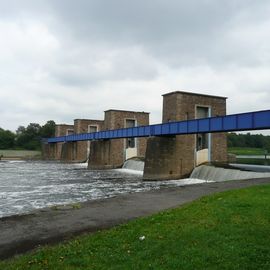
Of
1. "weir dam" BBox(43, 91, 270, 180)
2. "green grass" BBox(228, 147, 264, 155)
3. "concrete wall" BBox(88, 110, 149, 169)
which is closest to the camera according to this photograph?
"weir dam" BBox(43, 91, 270, 180)

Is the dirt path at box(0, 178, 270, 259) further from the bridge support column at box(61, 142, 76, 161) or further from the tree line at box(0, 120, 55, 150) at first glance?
the tree line at box(0, 120, 55, 150)

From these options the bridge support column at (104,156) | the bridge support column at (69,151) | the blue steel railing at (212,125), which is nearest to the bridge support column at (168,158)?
the blue steel railing at (212,125)

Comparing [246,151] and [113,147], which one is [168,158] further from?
[246,151]

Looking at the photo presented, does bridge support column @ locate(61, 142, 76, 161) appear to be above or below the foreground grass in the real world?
above

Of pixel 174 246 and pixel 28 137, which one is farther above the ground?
pixel 28 137

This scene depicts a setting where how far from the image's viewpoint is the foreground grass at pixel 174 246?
571 cm

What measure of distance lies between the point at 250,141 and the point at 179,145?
32.1m

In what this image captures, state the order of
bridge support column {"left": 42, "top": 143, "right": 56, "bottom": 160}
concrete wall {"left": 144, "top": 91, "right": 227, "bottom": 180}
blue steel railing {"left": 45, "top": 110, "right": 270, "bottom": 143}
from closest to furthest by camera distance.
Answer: blue steel railing {"left": 45, "top": 110, "right": 270, "bottom": 143}
concrete wall {"left": 144, "top": 91, "right": 227, "bottom": 180}
bridge support column {"left": 42, "top": 143, "right": 56, "bottom": 160}

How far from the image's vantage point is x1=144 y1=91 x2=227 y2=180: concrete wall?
3153cm

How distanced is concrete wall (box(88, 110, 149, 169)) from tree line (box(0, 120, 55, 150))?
69.8 m

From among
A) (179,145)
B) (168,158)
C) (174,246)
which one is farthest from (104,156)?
(174,246)

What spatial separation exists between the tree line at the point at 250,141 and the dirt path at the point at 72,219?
45685 millimetres

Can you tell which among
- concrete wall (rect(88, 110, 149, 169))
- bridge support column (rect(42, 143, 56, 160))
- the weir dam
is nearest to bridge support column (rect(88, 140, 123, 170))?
concrete wall (rect(88, 110, 149, 169))

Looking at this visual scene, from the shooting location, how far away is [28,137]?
121 m
